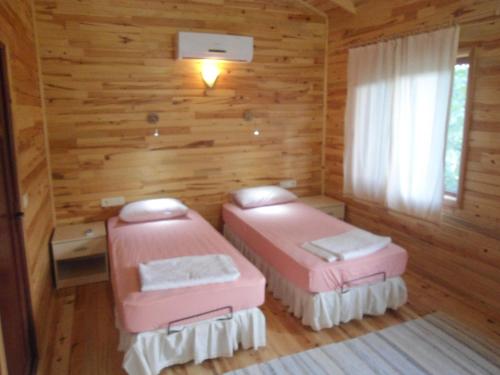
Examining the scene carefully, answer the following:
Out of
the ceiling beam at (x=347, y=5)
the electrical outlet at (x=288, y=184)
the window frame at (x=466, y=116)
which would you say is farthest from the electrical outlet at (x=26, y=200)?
the ceiling beam at (x=347, y=5)

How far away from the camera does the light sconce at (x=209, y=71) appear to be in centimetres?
390

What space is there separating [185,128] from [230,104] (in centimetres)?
54

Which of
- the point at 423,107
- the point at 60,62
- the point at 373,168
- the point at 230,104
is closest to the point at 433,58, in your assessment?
the point at 423,107

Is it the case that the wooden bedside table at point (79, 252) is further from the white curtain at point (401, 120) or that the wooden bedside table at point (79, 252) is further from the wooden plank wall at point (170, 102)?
the white curtain at point (401, 120)

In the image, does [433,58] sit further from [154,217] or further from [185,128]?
[154,217]

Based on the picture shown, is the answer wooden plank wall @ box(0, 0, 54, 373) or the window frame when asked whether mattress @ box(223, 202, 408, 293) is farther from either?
wooden plank wall @ box(0, 0, 54, 373)

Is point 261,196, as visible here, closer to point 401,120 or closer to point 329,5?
point 401,120

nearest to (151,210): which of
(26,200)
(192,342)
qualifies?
(26,200)

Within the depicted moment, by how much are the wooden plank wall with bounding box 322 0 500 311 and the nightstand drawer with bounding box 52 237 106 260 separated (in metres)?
2.66

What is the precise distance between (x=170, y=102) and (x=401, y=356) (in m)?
2.93

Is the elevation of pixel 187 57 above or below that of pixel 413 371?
above

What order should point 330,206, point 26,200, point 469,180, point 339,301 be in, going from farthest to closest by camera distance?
point 330,206, point 469,180, point 339,301, point 26,200

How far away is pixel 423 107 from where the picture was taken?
3232 mm

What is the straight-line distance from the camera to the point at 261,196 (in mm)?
4055
